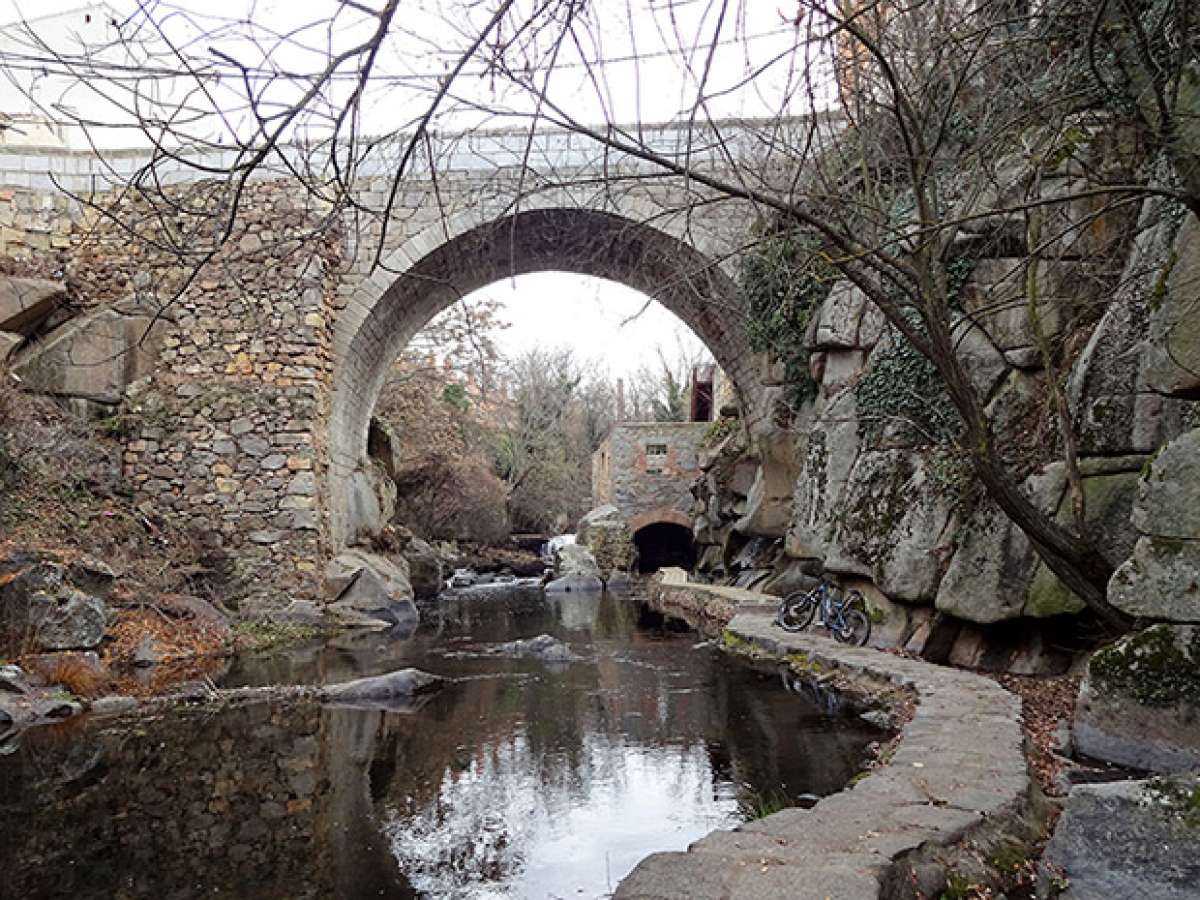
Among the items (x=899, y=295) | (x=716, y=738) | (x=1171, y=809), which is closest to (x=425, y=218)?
(x=899, y=295)

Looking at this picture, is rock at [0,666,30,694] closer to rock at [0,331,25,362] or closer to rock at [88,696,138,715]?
rock at [88,696,138,715]

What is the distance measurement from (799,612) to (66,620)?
6.19m

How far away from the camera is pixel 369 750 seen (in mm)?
4527

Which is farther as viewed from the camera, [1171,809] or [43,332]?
[43,332]

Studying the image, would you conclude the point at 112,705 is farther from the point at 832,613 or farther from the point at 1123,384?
the point at 1123,384

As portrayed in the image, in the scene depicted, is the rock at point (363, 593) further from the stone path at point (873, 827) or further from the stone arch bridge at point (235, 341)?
the stone path at point (873, 827)

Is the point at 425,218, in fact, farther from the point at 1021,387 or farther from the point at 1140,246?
the point at 1140,246

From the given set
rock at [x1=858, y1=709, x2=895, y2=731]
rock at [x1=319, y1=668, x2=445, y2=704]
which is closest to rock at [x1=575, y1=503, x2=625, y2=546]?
rock at [x1=319, y1=668, x2=445, y2=704]

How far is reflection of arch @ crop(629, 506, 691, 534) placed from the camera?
20.0 m

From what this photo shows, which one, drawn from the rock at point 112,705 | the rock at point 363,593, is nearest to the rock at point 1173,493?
the rock at point 112,705

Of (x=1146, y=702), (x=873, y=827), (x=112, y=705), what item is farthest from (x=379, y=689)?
(x=1146, y=702)

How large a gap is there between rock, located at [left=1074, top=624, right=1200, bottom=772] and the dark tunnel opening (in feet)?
61.0

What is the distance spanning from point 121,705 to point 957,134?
24.2ft

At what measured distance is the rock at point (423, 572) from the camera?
14163 millimetres
